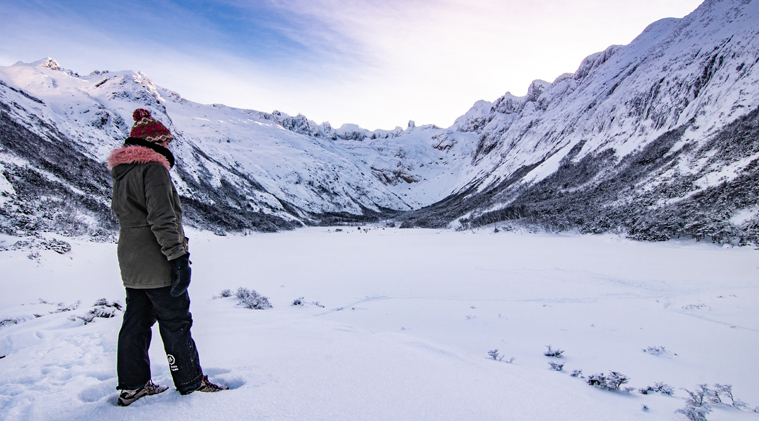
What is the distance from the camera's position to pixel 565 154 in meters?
37.4

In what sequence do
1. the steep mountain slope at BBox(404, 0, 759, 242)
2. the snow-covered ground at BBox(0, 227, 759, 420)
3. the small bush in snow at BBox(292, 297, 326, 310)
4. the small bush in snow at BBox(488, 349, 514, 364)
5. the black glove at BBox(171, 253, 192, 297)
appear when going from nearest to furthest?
1. the snow-covered ground at BBox(0, 227, 759, 420)
2. the black glove at BBox(171, 253, 192, 297)
3. the small bush in snow at BBox(488, 349, 514, 364)
4. the small bush in snow at BBox(292, 297, 326, 310)
5. the steep mountain slope at BBox(404, 0, 759, 242)

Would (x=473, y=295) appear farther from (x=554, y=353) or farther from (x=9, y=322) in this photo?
(x=9, y=322)

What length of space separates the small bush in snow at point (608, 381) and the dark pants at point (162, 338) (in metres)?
3.52

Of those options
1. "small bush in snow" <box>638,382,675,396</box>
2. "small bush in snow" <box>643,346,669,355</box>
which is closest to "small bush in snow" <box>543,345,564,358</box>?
"small bush in snow" <box>638,382,675,396</box>

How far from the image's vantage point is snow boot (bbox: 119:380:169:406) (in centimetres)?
218

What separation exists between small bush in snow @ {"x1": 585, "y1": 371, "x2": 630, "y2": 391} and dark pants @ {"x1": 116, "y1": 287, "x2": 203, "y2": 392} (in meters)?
3.52

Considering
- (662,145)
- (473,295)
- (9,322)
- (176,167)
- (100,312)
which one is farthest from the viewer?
(176,167)

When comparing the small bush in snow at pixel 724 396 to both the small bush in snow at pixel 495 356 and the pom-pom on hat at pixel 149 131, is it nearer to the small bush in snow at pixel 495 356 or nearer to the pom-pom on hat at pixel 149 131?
the small bush in snow at pixel 495 356

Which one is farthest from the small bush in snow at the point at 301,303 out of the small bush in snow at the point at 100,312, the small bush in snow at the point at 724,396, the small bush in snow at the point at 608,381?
the small bush in snow at the point at 724,396

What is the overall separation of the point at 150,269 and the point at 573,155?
4085 cm

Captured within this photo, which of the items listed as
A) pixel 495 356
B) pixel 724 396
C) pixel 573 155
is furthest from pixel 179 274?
pixel 573 155

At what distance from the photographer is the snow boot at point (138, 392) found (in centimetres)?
218

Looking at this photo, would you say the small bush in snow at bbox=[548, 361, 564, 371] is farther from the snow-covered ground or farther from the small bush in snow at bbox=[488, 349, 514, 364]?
the small bush in snow at bbox=[488, 349, 514, 364]

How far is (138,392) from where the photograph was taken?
7.59ft
